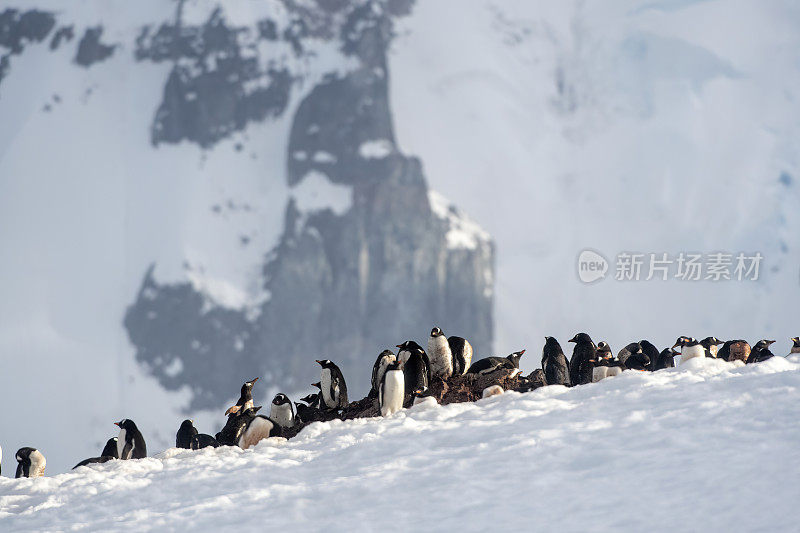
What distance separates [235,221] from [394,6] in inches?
1742

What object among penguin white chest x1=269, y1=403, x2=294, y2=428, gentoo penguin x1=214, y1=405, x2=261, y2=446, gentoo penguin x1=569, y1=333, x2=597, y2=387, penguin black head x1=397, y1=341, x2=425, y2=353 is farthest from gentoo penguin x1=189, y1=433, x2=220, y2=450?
gentoo penguin x1=569, y1=333, x2=597, y2=387

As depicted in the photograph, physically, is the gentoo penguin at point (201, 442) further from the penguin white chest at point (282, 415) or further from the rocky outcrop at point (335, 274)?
the rocky outcrop at point (335, 274)

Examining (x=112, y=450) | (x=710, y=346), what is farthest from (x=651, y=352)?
(x=112, y=450)

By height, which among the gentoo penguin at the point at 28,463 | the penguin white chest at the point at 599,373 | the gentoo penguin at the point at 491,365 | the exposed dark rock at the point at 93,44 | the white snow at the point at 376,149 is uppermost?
the exposed dark rock at the point at 93,44

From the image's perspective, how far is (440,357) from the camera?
645 inches

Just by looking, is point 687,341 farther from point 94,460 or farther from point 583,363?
point 94,460

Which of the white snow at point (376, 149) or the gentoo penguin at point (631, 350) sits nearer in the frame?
the gentoo penguin at point (631, 350)

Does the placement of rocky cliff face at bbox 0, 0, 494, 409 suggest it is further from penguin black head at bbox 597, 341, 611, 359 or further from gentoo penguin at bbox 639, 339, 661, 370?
penguin black head at bbox 597, 341, 611, 359

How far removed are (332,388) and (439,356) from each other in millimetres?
1835

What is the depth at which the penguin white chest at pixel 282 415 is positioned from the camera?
15.7m

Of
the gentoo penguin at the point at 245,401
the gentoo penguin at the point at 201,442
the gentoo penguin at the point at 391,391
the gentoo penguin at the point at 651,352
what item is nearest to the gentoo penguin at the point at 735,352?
the gentoo penguin at the point at 651,352

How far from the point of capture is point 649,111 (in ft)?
459

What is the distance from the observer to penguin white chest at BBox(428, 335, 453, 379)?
16312 mm

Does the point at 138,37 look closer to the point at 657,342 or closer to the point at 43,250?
the point at 43,250
